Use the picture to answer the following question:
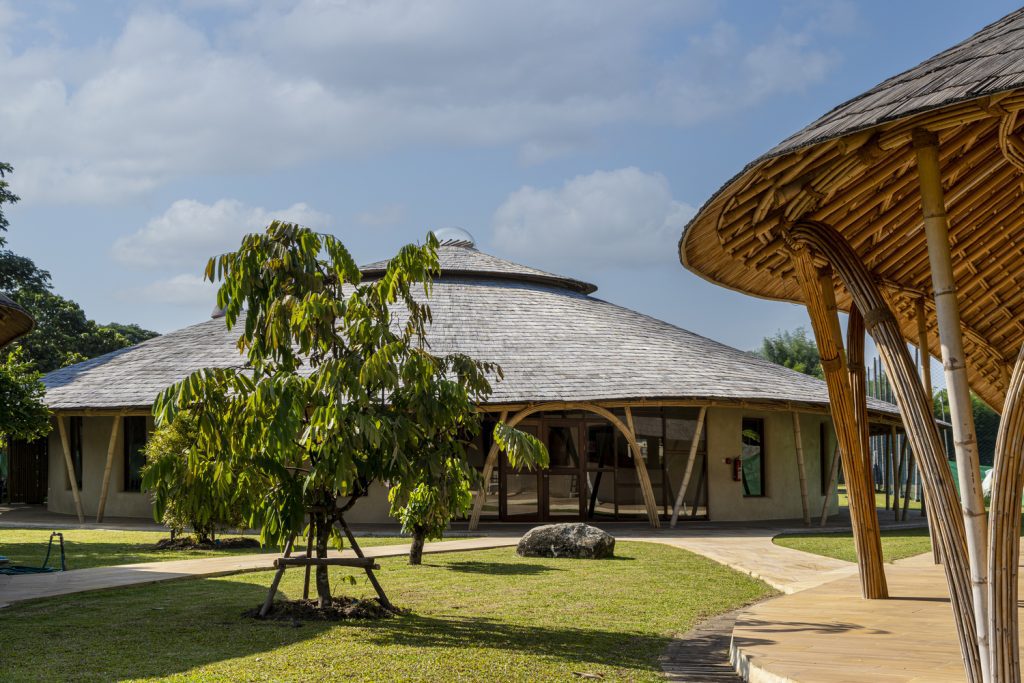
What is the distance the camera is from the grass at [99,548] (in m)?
13.9

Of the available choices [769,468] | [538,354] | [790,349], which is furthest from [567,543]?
[790,349]

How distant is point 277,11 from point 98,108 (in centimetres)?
282

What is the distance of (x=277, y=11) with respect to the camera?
11.1m

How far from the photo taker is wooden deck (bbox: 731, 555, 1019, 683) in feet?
20.4

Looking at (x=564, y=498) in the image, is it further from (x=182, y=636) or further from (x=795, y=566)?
(x=182, y=636)

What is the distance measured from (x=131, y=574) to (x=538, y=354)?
11.1 m

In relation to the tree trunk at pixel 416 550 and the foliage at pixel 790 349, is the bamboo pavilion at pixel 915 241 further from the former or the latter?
the foliage at pixel 790 349

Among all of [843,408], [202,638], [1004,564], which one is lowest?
[202,638]

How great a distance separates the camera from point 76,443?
75.1 feet

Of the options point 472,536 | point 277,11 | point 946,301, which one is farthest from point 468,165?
point 946,301

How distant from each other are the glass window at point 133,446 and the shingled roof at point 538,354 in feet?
3.07

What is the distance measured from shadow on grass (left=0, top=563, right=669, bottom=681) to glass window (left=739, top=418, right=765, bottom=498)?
13.5 m

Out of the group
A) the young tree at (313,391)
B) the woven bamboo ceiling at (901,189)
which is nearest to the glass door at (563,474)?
the woven bamboo ceiling at (901,189)

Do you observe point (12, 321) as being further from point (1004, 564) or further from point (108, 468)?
point (1004, 564)
